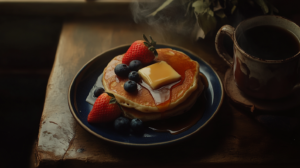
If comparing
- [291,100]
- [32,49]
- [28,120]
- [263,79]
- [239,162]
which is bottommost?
[28,120]

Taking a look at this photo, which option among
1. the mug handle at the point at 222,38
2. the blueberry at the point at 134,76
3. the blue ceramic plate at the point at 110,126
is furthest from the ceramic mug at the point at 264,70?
the blueberry at the point at 134,76

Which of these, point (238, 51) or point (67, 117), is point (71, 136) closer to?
point (67, 117)

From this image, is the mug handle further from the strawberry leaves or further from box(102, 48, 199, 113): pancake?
the strawberry leaves

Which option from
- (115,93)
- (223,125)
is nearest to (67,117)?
(115,93)

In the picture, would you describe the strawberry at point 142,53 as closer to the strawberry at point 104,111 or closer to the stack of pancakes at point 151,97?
the stack of pancakes at point 151,97

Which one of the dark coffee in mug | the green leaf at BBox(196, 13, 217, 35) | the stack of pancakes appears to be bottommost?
the stack of pancakes

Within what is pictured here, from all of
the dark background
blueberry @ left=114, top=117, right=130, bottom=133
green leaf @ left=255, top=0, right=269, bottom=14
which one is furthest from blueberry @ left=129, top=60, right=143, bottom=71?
the dark background
